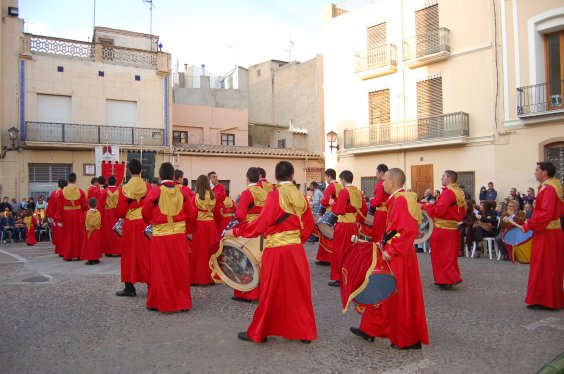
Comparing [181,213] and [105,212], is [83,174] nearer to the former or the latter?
[105,212]

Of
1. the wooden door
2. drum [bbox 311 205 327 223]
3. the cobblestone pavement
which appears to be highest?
the wooden door

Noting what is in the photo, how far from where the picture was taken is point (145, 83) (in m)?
25.2

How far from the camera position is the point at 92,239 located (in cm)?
1188

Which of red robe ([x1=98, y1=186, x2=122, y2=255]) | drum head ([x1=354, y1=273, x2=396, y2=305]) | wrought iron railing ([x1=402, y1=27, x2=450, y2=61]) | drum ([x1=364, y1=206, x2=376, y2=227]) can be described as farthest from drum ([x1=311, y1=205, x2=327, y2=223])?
wrought iron railing ([x1=402, y1=27, x2=450, y2=61])

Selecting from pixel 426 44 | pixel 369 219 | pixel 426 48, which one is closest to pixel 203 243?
pixel 369 219

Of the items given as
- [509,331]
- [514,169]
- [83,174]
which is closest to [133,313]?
[509,331]

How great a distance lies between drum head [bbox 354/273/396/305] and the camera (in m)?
5.12

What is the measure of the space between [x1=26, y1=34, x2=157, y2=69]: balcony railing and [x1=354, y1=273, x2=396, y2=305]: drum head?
2245 centimetres

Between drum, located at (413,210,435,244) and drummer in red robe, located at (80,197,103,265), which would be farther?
drummer in red robe, located at (80,197,103,265)

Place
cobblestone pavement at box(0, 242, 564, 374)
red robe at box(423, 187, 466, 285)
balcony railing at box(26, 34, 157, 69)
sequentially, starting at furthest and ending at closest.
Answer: balcony railing at box(26, 34, 157, 69) < red robe at box(423, 187, 466, 285) < cobblestone pavement at box(0, 242, 564, 374)

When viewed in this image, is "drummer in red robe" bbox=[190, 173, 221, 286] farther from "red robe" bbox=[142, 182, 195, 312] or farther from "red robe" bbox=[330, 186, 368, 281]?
"red robe" bbox=[330, 186, 368, 281]

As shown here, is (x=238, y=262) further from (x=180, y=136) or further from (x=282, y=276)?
(x=180, y=136)

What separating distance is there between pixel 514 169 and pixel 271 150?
1453 cm

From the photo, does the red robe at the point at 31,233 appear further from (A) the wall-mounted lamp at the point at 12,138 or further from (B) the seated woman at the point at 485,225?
(B) the seated woman at the point at 485,225
